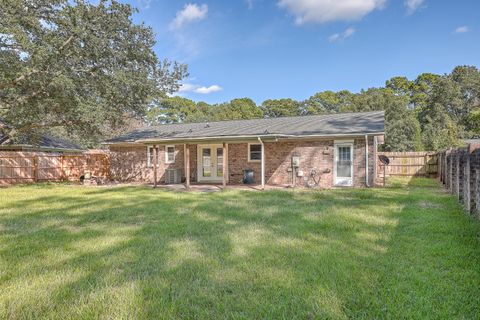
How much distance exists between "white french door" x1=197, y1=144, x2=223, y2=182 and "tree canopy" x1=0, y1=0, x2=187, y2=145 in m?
3.69

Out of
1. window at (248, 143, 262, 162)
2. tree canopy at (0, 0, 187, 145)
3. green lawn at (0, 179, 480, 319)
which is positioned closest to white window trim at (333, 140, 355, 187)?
window at (248, 143, 262, 162)

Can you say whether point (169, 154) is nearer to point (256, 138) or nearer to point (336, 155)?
point (256, 138)

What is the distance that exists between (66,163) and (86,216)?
47.4 ft

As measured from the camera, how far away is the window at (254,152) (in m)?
15.7

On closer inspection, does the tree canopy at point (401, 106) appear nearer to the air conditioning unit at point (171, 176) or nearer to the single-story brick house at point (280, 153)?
the single-story brick house at point (280, 153)

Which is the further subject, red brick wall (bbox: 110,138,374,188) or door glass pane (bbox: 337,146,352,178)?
door glass pane (bbox: 337,146,352,178)

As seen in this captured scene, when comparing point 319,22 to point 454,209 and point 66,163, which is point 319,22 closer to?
point 454,209

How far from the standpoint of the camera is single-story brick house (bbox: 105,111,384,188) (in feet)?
44.4

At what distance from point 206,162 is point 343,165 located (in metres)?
7.17

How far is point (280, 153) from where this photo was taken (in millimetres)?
15039

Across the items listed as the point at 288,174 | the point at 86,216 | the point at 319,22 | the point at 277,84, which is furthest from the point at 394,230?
the point at 277,84

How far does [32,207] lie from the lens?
8914 millimetres

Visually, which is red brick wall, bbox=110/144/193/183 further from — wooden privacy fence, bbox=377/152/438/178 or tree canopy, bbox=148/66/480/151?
tree canopy, bbox=148/66/480/151

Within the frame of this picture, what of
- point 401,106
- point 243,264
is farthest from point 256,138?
point 401,106
